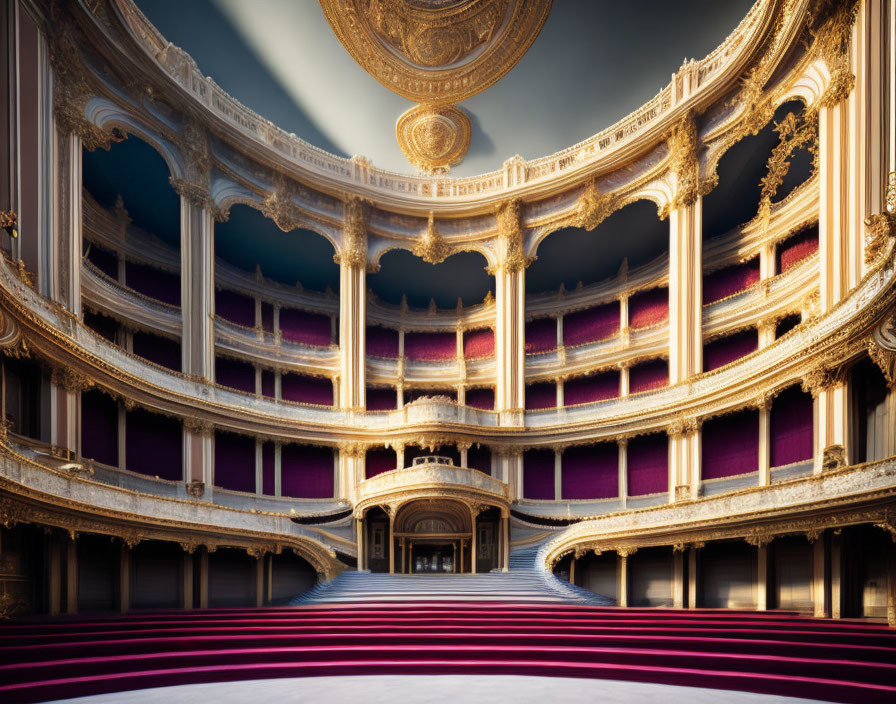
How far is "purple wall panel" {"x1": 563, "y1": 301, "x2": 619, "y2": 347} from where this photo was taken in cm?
3250

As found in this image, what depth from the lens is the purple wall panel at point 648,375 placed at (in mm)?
29234

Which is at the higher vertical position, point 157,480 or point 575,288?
point 575,288

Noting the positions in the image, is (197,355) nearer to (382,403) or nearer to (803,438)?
(382,403)

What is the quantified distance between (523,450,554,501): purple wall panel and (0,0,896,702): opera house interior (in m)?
0.16

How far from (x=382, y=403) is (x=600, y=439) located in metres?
13.3

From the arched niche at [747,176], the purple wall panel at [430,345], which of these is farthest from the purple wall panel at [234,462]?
the arched niche at [747,176]

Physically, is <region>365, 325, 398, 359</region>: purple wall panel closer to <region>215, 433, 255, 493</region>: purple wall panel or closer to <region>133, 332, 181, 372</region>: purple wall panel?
<region>215, 433, 255, 493</region>: purple wall panel

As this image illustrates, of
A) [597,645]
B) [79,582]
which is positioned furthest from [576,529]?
[79,582]

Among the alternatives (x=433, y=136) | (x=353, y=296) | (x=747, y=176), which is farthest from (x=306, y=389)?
(x=747, y=176)

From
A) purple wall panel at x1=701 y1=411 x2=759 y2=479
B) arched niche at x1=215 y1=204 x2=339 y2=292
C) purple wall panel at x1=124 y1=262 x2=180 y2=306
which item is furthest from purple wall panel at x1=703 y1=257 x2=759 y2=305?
purple wall panel at x1=124 y1=262 x2=180 y2=306

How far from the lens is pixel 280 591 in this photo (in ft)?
67.1

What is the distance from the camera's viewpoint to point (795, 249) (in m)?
24.8

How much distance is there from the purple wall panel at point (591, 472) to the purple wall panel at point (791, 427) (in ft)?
25.8

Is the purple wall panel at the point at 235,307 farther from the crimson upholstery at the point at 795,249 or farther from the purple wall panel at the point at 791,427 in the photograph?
the crimson upholstery at the point at 795,249
